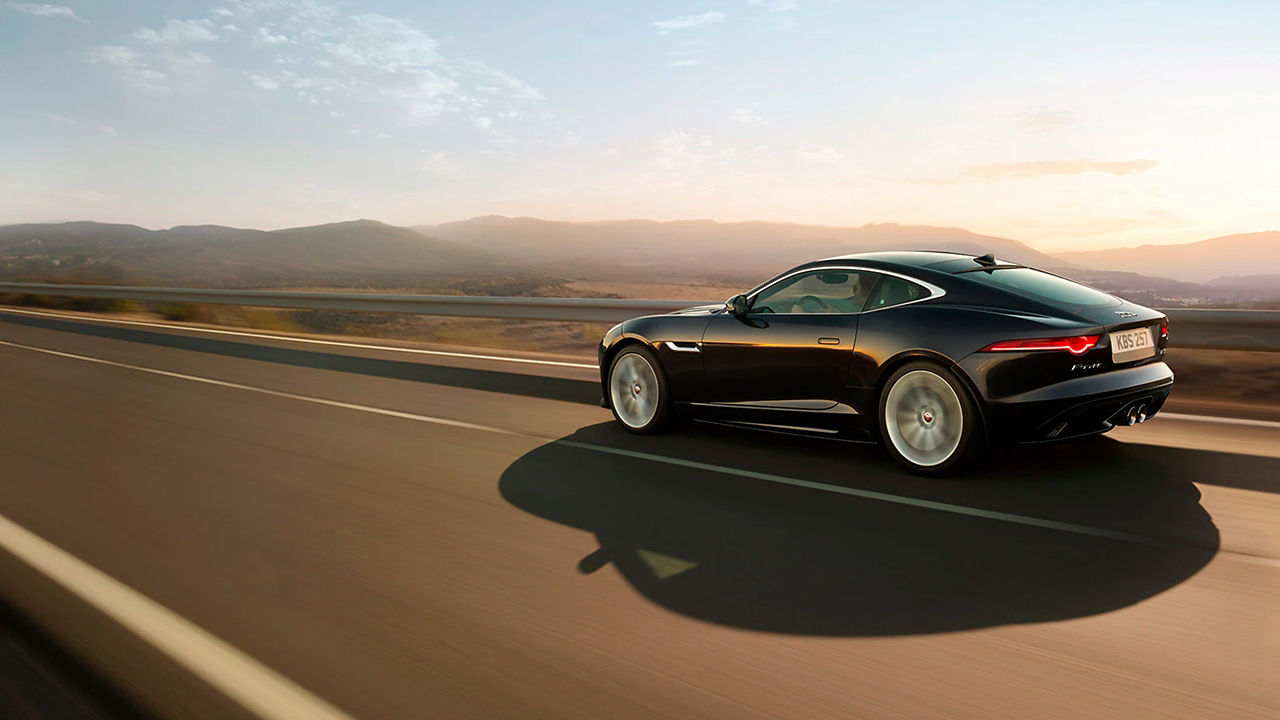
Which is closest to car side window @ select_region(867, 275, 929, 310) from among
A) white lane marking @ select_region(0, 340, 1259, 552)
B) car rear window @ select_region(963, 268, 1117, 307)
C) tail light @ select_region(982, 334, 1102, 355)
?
car rear window @ select_region(963, 268, 1117, 307)

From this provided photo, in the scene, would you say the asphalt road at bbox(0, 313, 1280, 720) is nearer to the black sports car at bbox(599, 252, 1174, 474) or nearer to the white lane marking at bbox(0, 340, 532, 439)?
the white lane marking at bbox(0, 340, 532, 439)

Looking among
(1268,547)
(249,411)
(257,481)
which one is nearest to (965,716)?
(1268,547)

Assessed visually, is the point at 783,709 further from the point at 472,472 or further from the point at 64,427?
the point at 64,427

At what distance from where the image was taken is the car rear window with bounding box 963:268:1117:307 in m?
5.67

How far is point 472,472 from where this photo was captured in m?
6.24

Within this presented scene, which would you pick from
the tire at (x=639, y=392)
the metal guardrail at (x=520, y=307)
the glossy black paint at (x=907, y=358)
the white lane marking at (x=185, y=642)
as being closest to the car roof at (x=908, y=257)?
the glossy black paint at (x=907, y=358)

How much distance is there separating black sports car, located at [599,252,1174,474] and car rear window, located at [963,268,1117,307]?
0.7 inches

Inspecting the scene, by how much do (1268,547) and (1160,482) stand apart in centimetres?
113

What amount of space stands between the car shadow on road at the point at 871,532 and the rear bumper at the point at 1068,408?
12.4 inches

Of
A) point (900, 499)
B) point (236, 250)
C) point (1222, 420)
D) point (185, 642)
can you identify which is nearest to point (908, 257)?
point (900, 499)

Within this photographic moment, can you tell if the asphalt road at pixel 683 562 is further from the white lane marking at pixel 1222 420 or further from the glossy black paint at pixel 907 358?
the glossy black paint at pixel 907 358

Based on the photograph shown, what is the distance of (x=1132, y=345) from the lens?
5574mm

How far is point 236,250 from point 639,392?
145741 millimetres

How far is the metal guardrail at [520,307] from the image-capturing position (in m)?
8.63
